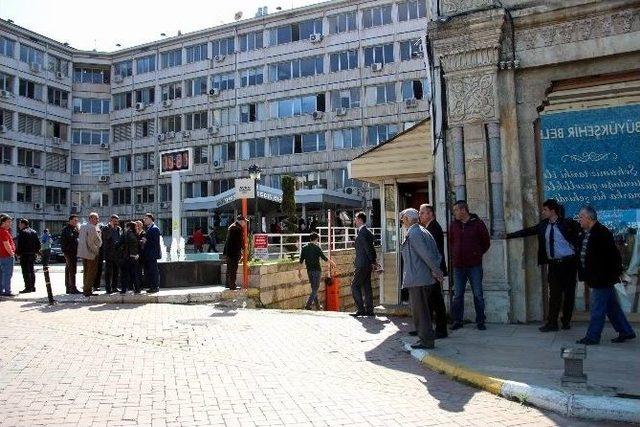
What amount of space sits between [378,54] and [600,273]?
1362 inches

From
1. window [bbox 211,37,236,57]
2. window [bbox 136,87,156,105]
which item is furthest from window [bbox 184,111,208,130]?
window [bbox 211,37,236,57]

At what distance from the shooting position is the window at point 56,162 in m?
47.2

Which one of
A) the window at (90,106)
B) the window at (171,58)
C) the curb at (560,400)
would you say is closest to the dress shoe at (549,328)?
the curb at (560,400)

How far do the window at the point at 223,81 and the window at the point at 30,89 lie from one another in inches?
585

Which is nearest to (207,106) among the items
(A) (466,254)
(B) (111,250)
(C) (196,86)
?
(C) (196,86)

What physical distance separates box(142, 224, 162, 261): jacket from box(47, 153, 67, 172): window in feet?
131

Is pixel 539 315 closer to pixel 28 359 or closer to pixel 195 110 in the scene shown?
pixel 28 359

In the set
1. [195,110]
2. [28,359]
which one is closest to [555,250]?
[28,359]

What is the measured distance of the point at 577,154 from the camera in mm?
8414

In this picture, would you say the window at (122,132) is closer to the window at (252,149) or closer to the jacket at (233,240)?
the window at (252,149)

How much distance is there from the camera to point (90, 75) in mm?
50438

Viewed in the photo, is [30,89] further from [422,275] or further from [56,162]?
[422,275]

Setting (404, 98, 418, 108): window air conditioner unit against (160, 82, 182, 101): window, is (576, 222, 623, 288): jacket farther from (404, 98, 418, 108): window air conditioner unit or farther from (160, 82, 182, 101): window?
(160, 82, 182, 101): window

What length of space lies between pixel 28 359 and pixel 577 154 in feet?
26.0
